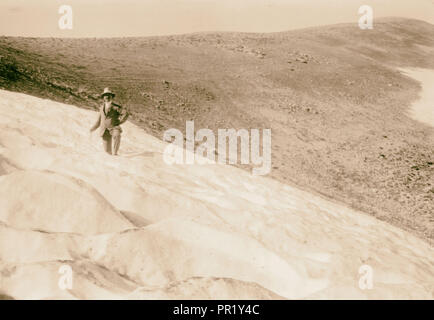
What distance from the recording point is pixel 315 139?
1973cm

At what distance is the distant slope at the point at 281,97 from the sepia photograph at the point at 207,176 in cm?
11

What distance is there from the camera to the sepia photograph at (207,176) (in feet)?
17.2

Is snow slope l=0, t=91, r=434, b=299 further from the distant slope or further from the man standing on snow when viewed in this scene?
the distant slope

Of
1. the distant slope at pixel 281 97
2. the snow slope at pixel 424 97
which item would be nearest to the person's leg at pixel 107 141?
the distant slope at pixel 281 97

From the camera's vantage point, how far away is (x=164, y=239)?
5.89 meters

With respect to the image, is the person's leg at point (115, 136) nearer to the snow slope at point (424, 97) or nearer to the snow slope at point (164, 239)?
the snow slope at point (164, 239)

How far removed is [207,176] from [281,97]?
45.3 ft

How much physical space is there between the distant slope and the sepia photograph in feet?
0.37

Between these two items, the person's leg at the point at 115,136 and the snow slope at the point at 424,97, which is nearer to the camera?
the person's leg at the point at 115,136

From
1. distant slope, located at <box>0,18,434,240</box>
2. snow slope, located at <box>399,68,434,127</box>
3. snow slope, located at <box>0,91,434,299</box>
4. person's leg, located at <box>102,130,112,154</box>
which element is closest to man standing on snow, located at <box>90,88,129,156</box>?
person's leg, located at <box>102,130,112,154</box>

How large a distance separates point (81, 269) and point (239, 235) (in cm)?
274

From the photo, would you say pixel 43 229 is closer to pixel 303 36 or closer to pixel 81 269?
pixel 81 269

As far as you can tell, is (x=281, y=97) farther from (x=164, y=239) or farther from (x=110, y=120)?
(x=164, y=239)

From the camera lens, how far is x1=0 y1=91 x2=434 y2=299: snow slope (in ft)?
15.3
